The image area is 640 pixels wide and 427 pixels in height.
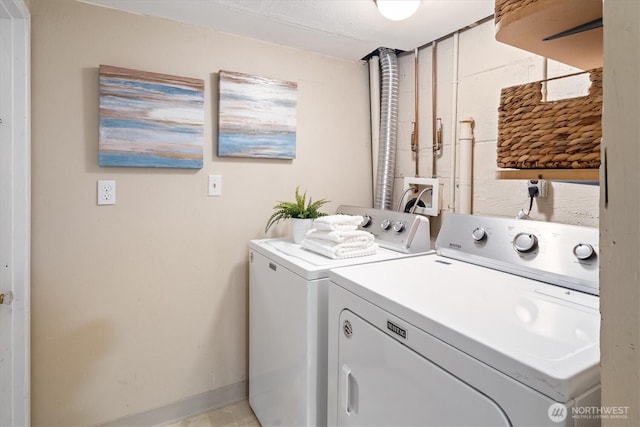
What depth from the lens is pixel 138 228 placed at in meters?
1.76

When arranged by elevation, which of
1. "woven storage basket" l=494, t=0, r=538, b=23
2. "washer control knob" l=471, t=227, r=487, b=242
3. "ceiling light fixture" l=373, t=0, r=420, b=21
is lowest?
"washer control knob" l=471, t=227, r=487, b=242

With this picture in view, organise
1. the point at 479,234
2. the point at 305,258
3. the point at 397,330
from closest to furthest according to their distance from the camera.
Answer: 1. the point at 397,330
2. the point at 479,234
3. the point at 305,258

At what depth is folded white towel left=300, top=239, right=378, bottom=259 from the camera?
1.54 meters

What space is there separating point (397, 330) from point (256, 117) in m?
1.43

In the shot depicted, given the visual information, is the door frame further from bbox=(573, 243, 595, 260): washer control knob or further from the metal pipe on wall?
bbox=(573, 243, 595, 260): washer control knob

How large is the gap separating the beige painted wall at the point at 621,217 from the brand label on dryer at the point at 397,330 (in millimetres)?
511

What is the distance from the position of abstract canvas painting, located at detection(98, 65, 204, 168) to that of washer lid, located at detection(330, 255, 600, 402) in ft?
3.55

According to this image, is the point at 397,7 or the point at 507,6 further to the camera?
the point at 397,7

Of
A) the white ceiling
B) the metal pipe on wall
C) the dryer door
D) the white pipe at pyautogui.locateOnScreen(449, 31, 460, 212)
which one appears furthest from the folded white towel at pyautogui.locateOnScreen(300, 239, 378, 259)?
the white ceiling

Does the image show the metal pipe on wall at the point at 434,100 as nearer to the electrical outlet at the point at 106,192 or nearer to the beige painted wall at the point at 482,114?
the beige painted wall at the point at 482,114

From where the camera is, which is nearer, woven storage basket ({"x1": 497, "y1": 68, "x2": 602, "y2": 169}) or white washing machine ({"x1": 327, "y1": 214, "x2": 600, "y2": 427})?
white washing machine ({"x1": 327, "y1": 214, "x2": 600, "y2": 427})

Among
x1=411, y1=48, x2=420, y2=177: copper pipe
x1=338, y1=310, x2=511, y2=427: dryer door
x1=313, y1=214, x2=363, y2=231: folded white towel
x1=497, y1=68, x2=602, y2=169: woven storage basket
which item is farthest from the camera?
x1=411, y1=48, x2=420, y2=177: copper pipe

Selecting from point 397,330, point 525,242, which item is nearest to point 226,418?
point 397,330

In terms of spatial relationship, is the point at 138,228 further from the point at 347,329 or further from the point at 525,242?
the point at 525,242
